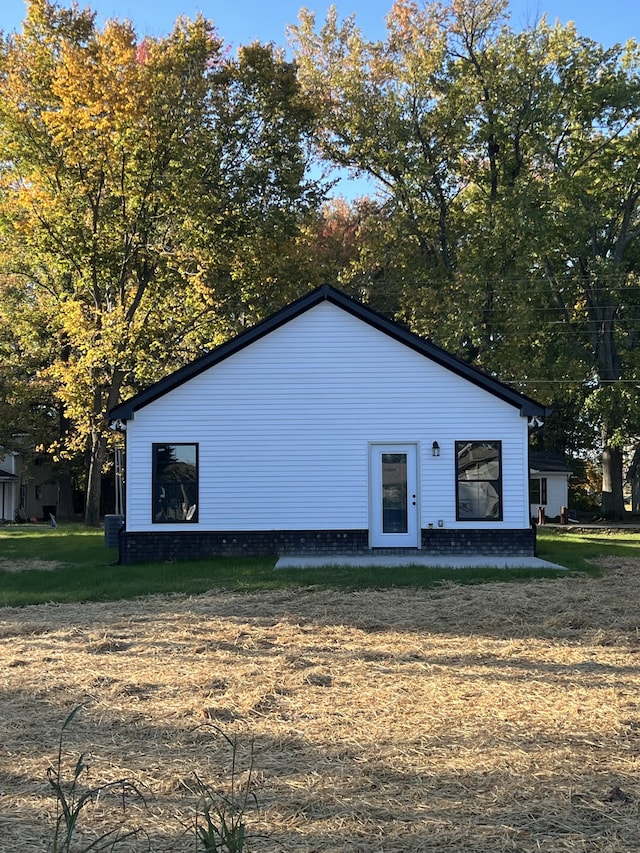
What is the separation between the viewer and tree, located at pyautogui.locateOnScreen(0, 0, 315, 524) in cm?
2242

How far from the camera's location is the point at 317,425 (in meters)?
15.5

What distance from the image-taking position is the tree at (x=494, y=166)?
92.3 ft

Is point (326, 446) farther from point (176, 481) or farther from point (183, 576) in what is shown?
point (183, 576)

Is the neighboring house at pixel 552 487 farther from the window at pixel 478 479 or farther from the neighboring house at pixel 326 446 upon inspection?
the neighboring house at pixel 326 446

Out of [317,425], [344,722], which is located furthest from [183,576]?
[344,722]

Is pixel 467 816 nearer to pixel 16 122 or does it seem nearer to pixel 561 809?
pixel 561 809

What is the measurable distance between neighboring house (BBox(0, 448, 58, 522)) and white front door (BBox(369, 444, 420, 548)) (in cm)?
2923

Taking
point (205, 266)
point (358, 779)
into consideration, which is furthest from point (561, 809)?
point (205, 266)

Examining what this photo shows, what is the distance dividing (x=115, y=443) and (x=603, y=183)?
21.1 m

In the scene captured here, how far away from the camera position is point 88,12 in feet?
78.9

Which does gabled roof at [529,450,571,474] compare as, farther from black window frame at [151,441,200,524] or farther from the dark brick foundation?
black window frame at [151,441,200,524]

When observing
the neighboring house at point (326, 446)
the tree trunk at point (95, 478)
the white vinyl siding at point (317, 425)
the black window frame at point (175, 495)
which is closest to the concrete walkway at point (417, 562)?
the neighboring house at point (326, 446)

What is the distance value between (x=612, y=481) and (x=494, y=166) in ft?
51.0

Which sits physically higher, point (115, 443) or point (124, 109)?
point (124, 109)
